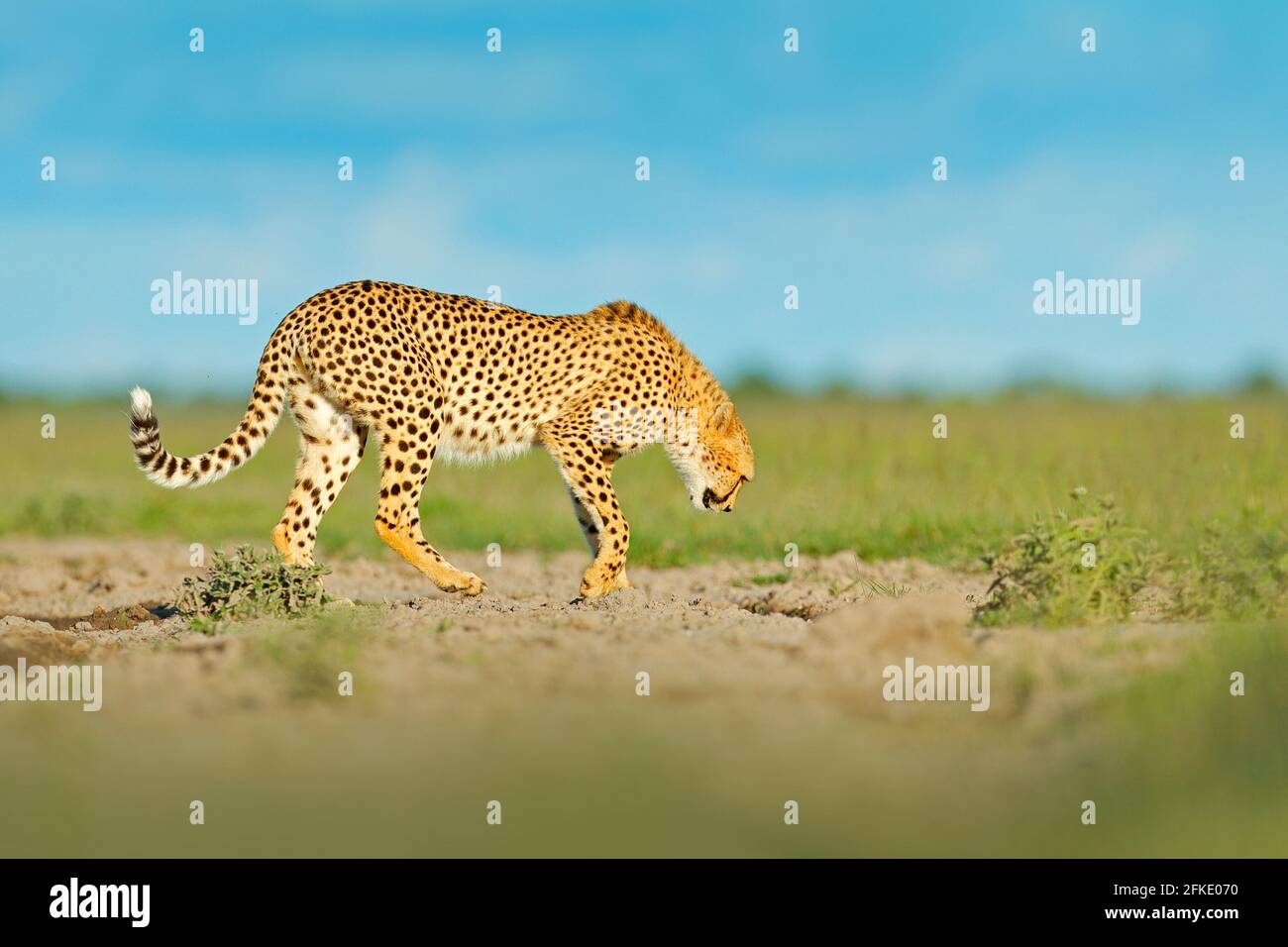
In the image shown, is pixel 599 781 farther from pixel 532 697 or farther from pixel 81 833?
pixel 81 833

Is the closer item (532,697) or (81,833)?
(81,833)

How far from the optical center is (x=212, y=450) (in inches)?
274

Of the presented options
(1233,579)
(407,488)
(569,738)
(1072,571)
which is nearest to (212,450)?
(407,488)

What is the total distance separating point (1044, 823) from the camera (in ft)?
11.6

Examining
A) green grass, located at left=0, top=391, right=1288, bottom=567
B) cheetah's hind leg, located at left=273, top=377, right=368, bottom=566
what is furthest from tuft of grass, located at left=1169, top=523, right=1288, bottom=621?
cheetah's hind leg, located at left=273, top=377, right=368, bottom=566

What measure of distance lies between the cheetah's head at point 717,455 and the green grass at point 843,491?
1167 mm

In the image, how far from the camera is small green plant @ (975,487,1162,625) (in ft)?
17.8

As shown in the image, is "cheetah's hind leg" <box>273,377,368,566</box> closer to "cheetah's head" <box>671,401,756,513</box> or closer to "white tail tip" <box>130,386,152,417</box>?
"white tail tip" <box>130,386,152,417</box>

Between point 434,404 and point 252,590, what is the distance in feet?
4.62

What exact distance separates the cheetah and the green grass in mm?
1186

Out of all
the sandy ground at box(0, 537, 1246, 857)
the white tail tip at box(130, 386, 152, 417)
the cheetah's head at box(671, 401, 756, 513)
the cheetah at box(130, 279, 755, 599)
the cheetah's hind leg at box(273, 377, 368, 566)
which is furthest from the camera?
the cheetah's head at box(671, 401, 756, 513)
